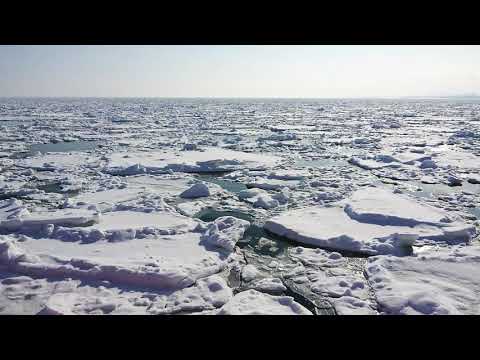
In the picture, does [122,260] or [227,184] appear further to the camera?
[227,184]

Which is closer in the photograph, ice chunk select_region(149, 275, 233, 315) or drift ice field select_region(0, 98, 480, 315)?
ice chunk select_region(149, 275, 233, 315)

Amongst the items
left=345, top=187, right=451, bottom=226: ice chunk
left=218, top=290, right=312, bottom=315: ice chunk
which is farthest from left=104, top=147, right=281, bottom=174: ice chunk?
left=218, top=290, right=312, bottom=315: ice chunk

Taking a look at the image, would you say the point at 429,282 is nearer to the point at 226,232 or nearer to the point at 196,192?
the point at 226,232

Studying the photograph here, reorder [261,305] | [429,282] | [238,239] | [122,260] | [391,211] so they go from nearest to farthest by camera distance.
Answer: [261,305], [429,282], [122,260], [238,239], [391,211]

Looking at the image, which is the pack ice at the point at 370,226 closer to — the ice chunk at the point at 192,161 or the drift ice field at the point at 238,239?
the drift ice field at the point at 238,239

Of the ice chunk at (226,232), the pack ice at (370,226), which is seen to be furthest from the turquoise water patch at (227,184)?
the ice chunk at (226,232)

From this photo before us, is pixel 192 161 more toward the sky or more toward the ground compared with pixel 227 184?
more toward the sky

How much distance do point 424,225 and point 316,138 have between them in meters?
10.1

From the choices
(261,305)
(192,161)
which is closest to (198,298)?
(261,305)

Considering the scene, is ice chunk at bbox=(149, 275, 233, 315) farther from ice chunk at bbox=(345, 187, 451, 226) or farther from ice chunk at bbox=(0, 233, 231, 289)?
ice chunk at bbox=(345, 187, 451, 226)

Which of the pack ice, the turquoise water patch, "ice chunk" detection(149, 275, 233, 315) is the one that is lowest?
the turquoise water patch
